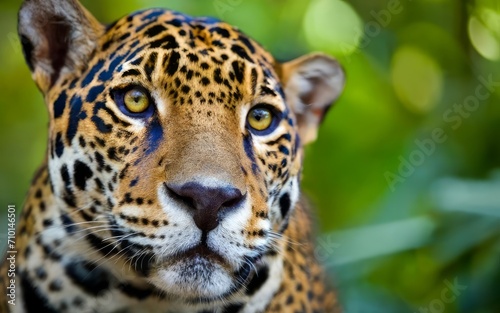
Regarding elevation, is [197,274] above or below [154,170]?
below

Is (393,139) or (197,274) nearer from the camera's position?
(197,274)

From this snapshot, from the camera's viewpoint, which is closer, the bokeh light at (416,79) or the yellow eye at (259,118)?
the yellow eye at (259,118)

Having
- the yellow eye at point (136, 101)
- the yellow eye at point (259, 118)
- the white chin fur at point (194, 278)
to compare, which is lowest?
the white chin fur at point (194, 278)

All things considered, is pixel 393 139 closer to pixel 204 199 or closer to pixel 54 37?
pixel 54 37

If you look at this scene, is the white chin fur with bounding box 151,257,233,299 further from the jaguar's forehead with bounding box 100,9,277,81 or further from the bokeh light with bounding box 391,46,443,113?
the bokeh light with bounding box 391,46,443,113

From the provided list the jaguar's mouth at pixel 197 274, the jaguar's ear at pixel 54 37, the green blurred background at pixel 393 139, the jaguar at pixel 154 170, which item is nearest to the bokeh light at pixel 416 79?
the green blurred background at pixel 393 139

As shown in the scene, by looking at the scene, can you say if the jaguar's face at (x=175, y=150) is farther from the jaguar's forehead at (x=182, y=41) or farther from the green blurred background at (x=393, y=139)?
the green blurred background at (x=393, y=139)

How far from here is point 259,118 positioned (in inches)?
97.3

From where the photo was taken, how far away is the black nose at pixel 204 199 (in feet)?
6.61

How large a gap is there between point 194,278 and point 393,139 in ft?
9.15

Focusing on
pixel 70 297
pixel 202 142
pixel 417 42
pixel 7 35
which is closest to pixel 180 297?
pixel 70 297

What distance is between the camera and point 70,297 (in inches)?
94.9

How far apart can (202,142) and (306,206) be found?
3.83ft

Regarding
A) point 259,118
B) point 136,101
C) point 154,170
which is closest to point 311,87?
point 259,118
